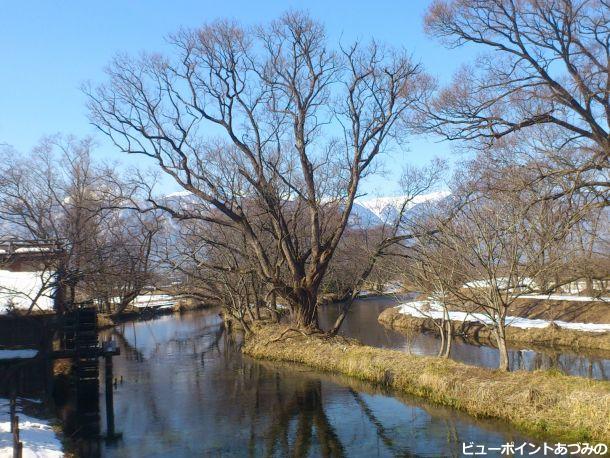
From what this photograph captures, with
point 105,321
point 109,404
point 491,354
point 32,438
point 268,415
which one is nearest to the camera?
point 32,438

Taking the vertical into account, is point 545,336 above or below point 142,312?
below

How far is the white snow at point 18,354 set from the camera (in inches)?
610

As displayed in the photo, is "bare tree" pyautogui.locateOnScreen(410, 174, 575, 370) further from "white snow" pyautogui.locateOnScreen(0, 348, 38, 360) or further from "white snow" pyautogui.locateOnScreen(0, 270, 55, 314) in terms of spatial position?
"white snow" pyautogui.locateOnScreen(0, 348, 38, 360)

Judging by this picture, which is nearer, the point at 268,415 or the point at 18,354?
the point at 268,415

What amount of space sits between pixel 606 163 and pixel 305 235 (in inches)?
595

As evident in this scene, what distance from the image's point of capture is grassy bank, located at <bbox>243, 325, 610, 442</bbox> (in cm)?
1044

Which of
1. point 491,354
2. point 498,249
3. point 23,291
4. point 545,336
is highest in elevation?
point 498,249

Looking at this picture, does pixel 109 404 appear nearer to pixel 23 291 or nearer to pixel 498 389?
pixel 23 291

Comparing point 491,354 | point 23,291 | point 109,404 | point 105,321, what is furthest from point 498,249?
point 105,321

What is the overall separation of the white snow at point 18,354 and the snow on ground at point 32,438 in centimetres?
264

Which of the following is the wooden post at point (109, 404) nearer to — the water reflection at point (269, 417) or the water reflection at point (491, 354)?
the water reflection at point (269, 417)

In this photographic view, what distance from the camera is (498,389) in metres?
12.3

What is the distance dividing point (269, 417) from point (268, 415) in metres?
0.18

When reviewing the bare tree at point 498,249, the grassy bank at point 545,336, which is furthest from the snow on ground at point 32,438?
the grassy bank at point 545,336
